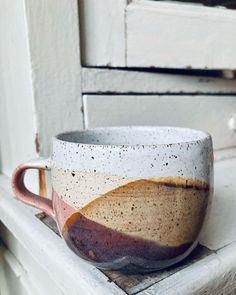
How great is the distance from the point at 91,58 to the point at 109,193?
0.55 ft

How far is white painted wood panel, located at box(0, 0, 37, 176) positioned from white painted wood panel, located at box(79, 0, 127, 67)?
0.05 metres

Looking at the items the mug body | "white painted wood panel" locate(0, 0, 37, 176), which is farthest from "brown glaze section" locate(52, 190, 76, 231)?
"white painted wood panel" locate(0, 0, 37, 176)

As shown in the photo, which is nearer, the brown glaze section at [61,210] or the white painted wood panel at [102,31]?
the brown glaze section at [61,210]

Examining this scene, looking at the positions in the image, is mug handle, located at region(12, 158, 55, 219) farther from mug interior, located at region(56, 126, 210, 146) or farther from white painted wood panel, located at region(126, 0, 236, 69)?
white painted wood panel, located at region(126, 0, 236, 69)

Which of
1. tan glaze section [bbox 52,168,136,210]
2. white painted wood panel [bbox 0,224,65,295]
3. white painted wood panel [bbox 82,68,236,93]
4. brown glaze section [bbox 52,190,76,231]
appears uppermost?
white painted wood panel [bbox 82,68,236,93]

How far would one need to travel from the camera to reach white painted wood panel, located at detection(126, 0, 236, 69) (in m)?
0.29

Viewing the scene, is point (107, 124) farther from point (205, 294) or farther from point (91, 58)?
point (205, 294)

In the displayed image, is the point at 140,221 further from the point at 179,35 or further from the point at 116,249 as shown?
the point at 179,35

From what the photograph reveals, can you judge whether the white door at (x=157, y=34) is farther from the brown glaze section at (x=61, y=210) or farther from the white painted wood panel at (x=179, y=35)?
the brown glaze section at (x=61, y=210)

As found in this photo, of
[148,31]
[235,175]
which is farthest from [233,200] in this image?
[148,31]

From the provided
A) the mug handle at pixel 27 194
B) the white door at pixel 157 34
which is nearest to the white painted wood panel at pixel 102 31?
the white door at pixel 157 34

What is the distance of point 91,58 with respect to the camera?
0.28m

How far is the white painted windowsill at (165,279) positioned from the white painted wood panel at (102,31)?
0.47 feet

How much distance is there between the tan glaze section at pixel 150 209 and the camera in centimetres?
15
